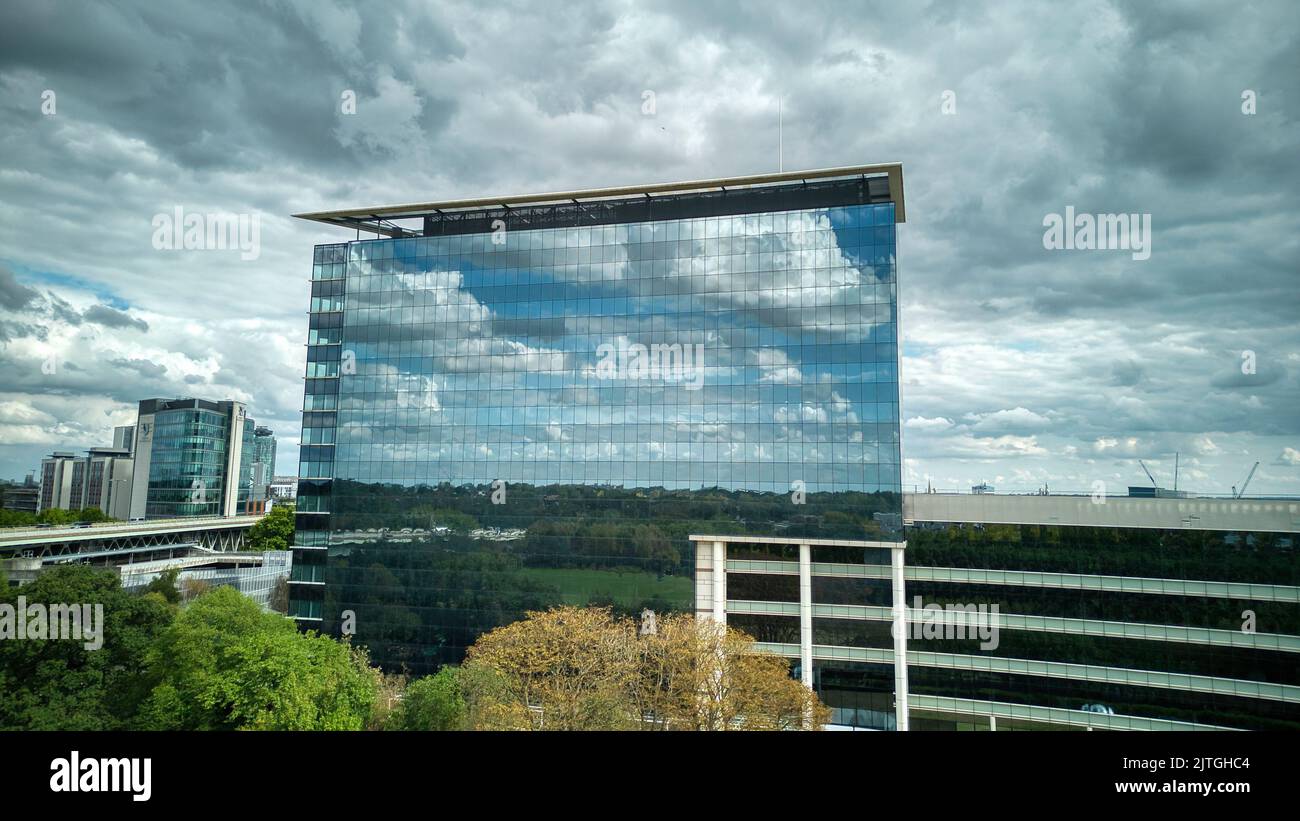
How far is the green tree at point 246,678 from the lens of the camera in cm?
2362

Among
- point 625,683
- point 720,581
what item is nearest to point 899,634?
point 720,581

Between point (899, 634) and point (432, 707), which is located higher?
point (899, 634)

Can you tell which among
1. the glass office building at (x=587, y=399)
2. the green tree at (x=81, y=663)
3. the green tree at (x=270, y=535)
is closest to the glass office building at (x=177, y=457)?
the green tree at (x=270, y=535)

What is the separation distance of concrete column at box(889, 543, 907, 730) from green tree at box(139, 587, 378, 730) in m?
29.9

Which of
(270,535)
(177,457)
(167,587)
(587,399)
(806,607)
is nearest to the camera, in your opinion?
(806,607)

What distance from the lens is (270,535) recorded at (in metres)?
89.8

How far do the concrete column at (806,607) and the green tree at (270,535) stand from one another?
7253 cm

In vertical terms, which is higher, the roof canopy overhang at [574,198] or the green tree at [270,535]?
the roof canopy overhang at [574,198]

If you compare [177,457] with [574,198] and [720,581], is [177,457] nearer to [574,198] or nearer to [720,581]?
[574,198]

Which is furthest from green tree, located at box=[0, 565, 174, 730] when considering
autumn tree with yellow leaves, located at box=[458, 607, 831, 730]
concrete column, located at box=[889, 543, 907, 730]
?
concrete column, located at box=[889, 543, 907, 730]

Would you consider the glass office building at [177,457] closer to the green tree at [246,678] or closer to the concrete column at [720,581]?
the green tree at [246,678]

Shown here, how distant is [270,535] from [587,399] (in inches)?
2601

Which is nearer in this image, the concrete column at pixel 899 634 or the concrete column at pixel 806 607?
the concrete column at pixel 899 634
